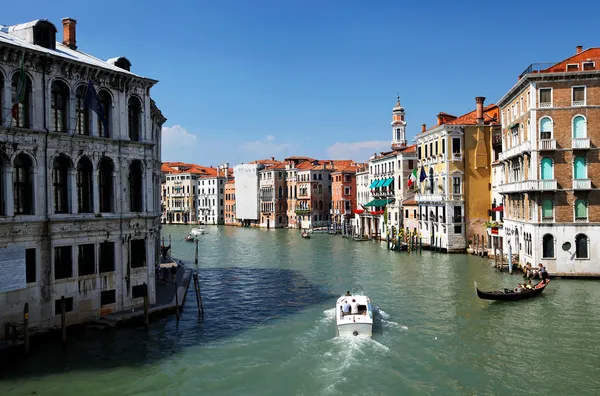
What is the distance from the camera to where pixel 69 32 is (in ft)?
72.4

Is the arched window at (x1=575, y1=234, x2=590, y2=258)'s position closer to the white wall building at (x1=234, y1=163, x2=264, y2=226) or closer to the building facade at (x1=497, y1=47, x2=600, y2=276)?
the building facade at (x1=497, y1=47, x2=600, y2=276)

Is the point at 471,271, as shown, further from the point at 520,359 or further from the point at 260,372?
the point at 260,372

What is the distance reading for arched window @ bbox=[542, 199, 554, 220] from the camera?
27312 mm

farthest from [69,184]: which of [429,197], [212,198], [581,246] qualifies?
[212,198]

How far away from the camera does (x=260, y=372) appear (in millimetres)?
14945

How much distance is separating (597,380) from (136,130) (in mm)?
15980

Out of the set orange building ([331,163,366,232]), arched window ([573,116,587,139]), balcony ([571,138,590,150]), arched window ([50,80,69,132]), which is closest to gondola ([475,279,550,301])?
balcony ([571,138,590,150])

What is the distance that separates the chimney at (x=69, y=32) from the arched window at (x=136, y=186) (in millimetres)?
6048

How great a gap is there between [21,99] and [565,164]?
2348 centimetres

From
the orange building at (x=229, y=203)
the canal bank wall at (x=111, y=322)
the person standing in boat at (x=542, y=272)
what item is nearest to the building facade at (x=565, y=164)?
the person standing in boat at (x=542, y=272)

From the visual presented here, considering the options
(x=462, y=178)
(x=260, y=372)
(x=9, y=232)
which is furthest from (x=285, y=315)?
(x=462, y=178)

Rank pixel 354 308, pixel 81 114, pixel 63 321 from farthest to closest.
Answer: pixel 354 308, pixel 81 114, pixel 63 321

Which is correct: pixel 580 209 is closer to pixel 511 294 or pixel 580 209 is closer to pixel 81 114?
pixel 511 294

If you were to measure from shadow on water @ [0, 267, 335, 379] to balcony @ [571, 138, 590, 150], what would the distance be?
1374 centimetres
